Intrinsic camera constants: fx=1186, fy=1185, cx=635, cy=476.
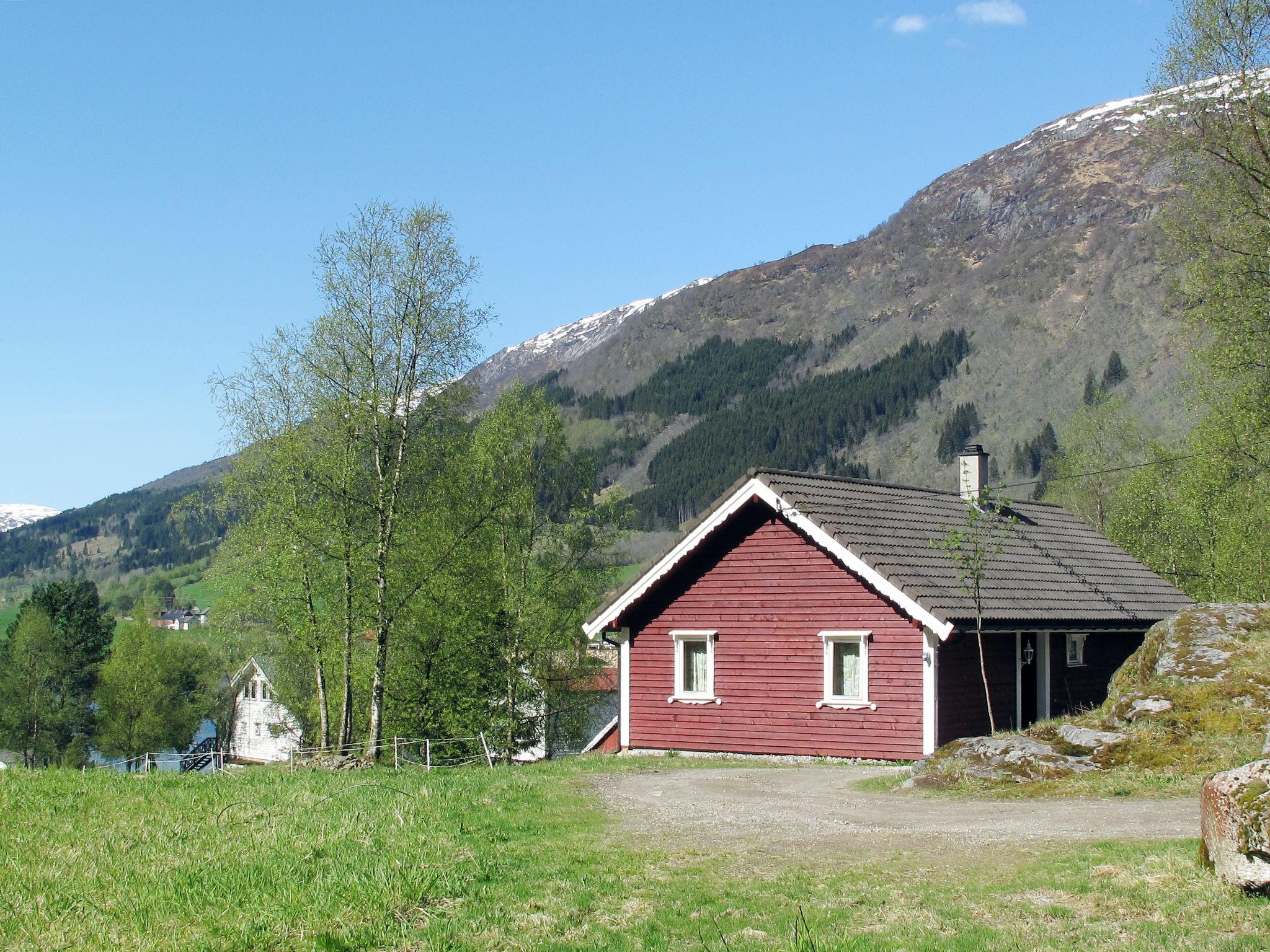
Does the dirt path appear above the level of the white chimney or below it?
below

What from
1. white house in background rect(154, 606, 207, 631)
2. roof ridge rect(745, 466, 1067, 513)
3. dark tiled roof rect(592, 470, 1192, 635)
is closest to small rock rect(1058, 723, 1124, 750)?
dark tiled roof rect(592, 470, 1192, 635)

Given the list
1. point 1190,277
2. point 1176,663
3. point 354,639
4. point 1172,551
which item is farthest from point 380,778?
point 1172,551

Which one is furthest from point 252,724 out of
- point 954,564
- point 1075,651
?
point 954,564

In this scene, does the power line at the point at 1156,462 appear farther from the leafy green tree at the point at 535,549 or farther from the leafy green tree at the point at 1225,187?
the leafy green tree at the point at 535,549

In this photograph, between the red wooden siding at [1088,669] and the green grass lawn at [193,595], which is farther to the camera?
the green grass lawn at [193,595]

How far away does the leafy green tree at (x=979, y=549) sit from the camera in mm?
22172

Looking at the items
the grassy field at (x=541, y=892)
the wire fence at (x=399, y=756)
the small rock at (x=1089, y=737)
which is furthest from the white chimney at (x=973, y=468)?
the grassy field at (x=541, y=892)

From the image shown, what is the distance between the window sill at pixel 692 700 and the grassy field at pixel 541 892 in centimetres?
1159

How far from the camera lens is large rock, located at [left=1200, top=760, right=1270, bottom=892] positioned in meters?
8.39

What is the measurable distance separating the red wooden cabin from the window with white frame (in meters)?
0.04

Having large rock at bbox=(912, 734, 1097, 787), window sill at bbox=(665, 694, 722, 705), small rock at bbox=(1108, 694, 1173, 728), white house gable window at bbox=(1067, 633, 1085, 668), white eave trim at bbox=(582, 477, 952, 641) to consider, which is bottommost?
→ large rock at bbox=(912, 734, 1097, 787)

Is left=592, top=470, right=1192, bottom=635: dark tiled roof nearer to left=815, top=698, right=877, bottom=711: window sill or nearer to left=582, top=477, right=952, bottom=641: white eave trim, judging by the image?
left=582, top=477, right=952, bottom=641: white eave trim

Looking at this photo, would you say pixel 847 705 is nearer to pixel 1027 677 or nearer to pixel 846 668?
pixel 846 668

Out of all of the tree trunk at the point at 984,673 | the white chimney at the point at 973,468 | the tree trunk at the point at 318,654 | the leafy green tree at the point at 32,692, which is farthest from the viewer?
the leafy green tree at the point at 32,692
